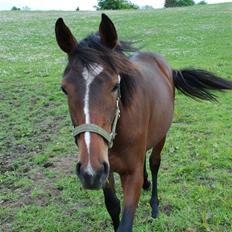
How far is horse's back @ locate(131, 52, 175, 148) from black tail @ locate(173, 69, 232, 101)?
0.54 feet

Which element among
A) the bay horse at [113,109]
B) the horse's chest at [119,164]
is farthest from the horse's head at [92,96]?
the horse's chest at [119,164]

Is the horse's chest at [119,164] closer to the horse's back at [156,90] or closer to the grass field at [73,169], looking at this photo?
the horse's back at [156,90]

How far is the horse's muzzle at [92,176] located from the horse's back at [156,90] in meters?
1.30

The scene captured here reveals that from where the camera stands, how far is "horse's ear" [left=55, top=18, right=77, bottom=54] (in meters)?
2.99

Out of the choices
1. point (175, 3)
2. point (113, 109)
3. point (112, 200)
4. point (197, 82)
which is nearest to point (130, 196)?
point (112, 200)

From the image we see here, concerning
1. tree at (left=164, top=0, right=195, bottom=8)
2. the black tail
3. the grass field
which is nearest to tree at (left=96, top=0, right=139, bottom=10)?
tree at (left=164, top=0, right=195, bottom=8)

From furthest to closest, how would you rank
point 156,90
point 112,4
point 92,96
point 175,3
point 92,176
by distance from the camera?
point 175,3, point 112,4, point 156,90, point 92,96, point 92,176

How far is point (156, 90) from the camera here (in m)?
4.25

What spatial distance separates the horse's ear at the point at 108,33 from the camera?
9.58 feet

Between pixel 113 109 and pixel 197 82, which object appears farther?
pixel 197 82

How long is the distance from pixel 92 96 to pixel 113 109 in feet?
0.63

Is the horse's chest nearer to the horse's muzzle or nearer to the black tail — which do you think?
the horse's muzzle

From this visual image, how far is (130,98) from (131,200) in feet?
2.65

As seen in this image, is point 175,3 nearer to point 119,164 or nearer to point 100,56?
point 119,164
